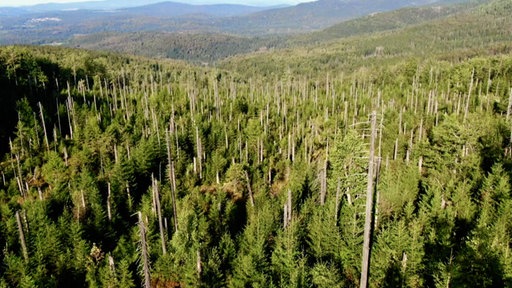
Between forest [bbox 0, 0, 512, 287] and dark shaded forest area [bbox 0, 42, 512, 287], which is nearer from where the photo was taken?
forest [bbox 0, 0, 512, 287]

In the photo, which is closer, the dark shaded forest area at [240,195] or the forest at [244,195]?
the forest at [244,195]

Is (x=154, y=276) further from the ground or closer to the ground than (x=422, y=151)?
closer to the ground

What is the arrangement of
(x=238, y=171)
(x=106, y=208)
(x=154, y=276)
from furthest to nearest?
(x=238, y=171) → (x=106, y=208) → (x=154, y=276)

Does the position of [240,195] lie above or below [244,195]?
above

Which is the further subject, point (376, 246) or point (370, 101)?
point (370, 101)

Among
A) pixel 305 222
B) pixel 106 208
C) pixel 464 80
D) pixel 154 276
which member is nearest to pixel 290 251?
pixel 305 222

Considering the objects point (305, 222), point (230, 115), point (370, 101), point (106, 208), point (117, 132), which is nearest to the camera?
point (305, 222)

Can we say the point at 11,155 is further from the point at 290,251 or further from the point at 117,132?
the point at 290,251

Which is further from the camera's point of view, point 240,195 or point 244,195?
point 244,195
